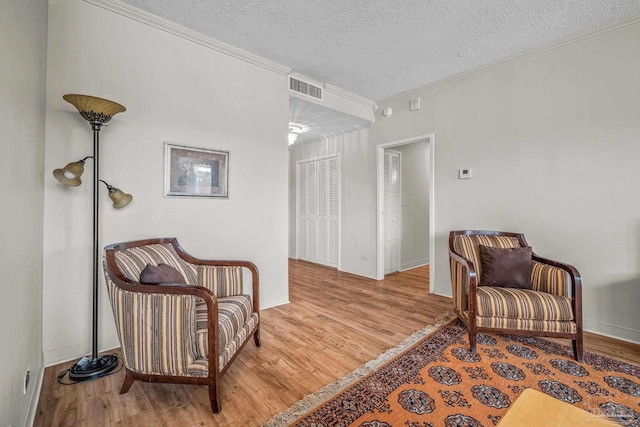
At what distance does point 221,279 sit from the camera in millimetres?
2189

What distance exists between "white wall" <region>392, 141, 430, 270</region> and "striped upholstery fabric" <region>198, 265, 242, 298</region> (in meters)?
3.43

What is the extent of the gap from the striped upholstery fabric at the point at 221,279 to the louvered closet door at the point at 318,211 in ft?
9.91

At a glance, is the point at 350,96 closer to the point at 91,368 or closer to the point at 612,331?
the point at 612,331

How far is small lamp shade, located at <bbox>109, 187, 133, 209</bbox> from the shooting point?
6.82ft

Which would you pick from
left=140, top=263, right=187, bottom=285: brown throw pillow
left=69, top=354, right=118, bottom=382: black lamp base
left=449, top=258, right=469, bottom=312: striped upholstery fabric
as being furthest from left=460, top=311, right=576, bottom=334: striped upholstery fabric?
left=69, top=354, right=118, bottom=382: black lamp base

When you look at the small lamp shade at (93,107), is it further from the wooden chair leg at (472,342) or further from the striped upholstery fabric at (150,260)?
the wooden chair leg at (472,342)

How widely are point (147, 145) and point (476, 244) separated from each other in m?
3.09

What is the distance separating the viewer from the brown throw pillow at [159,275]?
5.47 feet

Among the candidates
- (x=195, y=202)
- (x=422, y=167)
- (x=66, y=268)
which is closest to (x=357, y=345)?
(x=195, y=202)

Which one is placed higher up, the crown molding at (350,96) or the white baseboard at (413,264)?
the crown molding at (350,96)

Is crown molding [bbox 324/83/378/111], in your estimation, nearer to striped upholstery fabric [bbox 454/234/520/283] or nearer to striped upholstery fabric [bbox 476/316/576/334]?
striped upholstery fabric [bbox 454/234/520/283]

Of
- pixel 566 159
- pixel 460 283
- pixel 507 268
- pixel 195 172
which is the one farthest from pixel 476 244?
pixel 195 172

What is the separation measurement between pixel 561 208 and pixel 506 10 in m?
1.83

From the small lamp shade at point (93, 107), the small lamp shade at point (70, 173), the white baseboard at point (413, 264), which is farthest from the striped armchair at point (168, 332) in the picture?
the white baseboard at point (413, 264)
